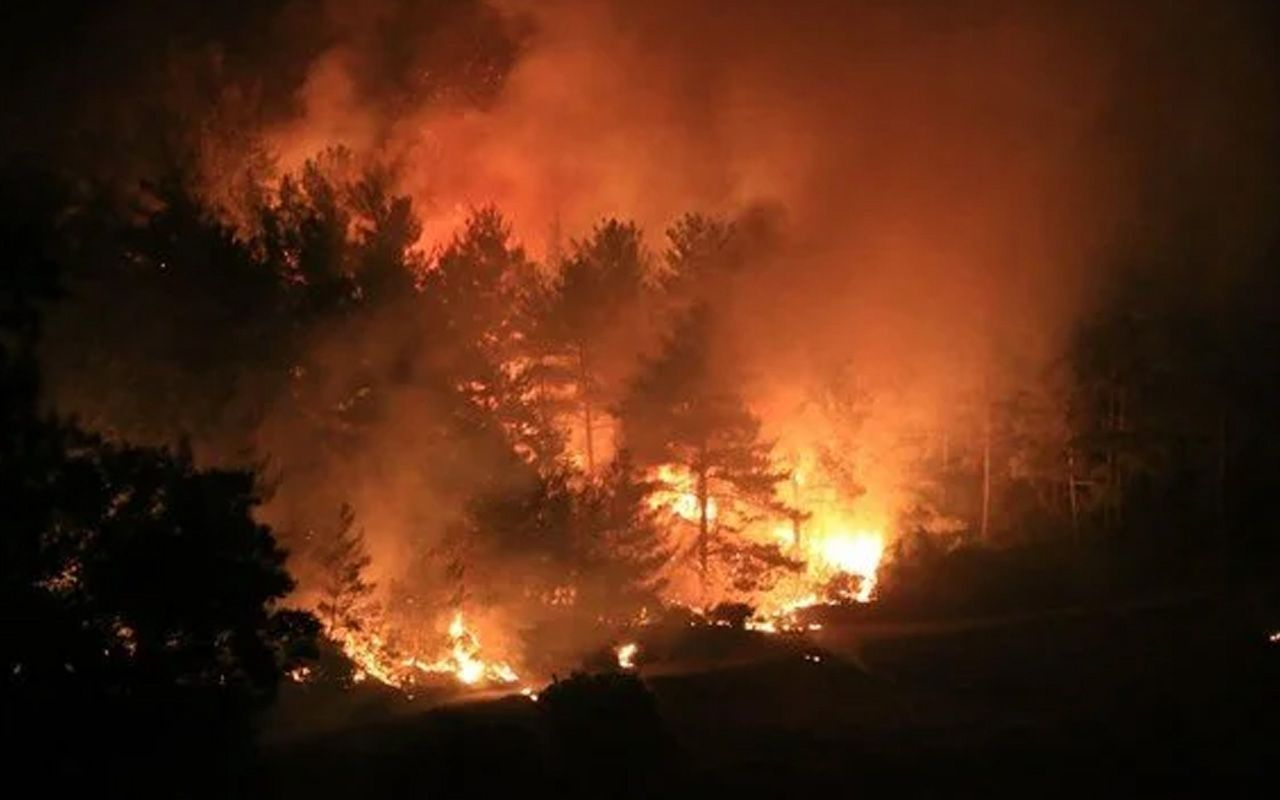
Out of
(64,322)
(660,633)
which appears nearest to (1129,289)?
(660,633)

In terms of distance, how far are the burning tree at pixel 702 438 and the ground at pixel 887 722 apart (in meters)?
3.83

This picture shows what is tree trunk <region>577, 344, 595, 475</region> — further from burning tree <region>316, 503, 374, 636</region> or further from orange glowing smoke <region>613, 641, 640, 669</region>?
burning tree <region>316, 503, 374, 636</region>

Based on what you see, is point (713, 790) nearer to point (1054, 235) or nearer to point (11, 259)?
point (11, 259)

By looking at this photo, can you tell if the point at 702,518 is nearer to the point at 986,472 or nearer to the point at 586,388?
the point at 586,388

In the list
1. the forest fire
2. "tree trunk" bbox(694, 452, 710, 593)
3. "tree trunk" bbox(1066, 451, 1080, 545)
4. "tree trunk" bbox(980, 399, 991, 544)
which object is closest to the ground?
the forest fire

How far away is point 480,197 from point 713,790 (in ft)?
126

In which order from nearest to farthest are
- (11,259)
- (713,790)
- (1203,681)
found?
1. (11,259)
2. (713,790)
3. (1203,681)

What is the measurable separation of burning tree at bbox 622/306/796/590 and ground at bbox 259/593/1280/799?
12.6ft

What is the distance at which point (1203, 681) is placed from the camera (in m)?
36.1

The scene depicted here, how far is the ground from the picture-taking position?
25578 mm

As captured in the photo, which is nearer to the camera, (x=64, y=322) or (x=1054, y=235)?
(x=64, y=322)

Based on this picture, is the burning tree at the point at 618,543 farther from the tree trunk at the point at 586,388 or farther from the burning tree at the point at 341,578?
the tree trunk at the point at 586,388

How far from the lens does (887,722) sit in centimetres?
3228

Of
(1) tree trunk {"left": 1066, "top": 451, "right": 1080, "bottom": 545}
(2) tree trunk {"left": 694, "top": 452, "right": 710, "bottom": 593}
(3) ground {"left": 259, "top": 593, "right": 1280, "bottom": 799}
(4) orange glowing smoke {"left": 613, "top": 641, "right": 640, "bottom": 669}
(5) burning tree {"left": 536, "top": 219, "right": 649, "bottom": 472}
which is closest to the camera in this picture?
(3) ground {"left": 259, "top": 593, "right": 1280, "bottom": 799}
